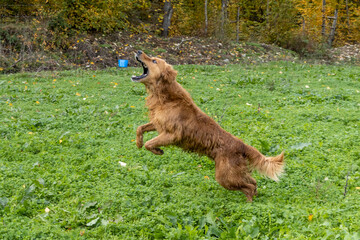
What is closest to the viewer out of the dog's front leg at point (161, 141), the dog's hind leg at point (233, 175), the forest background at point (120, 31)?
the dog's hind leg at point (233, 175)

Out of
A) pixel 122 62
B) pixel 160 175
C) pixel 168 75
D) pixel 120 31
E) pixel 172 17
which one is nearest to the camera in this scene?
pixel 168 75

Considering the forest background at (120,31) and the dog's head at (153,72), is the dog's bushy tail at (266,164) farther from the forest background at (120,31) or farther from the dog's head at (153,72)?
the forest background at (120,31)

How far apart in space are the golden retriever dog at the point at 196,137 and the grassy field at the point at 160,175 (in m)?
0.40

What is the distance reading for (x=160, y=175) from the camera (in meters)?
5.15

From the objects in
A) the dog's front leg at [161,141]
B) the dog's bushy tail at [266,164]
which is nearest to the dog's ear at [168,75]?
the dog's front leg at [161,141]

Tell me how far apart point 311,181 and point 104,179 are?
2906mm

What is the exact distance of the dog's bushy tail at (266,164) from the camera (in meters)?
4.35

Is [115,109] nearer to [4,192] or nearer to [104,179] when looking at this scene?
[104,179]

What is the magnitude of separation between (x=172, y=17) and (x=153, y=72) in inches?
787

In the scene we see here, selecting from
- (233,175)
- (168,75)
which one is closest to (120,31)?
(168,75)

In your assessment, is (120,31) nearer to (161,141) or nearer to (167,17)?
(167,17)

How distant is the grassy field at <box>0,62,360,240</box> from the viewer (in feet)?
12.6

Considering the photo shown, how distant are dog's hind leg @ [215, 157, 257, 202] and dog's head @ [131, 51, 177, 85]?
49.1 inches

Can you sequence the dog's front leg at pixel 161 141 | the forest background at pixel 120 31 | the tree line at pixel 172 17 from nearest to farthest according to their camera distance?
1. the dog's front leg at pixel 161 141
2. the forest background at pixel 120 31
3. the tree line at pixel 172 17
